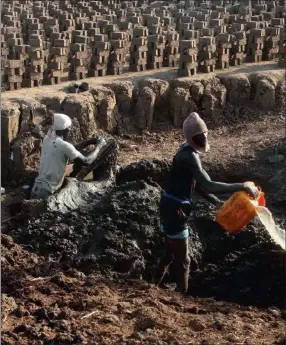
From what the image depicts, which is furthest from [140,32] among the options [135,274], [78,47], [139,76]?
[135,274]

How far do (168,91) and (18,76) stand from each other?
2.17m

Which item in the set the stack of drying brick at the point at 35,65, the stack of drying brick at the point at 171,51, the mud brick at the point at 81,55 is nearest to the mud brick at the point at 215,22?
the stack of drying brick at the point at 171,51

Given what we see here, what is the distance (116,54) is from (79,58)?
66 cm

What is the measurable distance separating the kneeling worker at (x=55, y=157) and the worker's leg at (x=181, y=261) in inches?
66.9

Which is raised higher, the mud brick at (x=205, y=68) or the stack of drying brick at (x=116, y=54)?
the stack of drying brick at (x=116, y=54)

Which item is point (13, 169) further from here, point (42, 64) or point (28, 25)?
point (28, 25)

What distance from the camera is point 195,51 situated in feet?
38.5

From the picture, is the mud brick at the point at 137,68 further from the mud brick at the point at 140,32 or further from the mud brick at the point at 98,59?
the mud brick at the point at 98,59

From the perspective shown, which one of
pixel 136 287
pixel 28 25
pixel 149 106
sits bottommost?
pixel 136 287

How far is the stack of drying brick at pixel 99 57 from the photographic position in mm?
11258

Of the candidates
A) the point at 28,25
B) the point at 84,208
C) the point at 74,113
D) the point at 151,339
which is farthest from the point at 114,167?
the point at 28,25

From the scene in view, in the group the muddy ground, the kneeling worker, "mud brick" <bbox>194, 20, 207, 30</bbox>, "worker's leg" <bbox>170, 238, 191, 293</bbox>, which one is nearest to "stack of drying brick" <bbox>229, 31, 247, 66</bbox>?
"mud brick" <bbox>194, 20, 207, 30</bbox>

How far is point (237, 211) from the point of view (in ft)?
19.6

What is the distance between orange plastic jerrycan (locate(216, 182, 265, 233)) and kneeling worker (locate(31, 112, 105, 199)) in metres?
2.18
